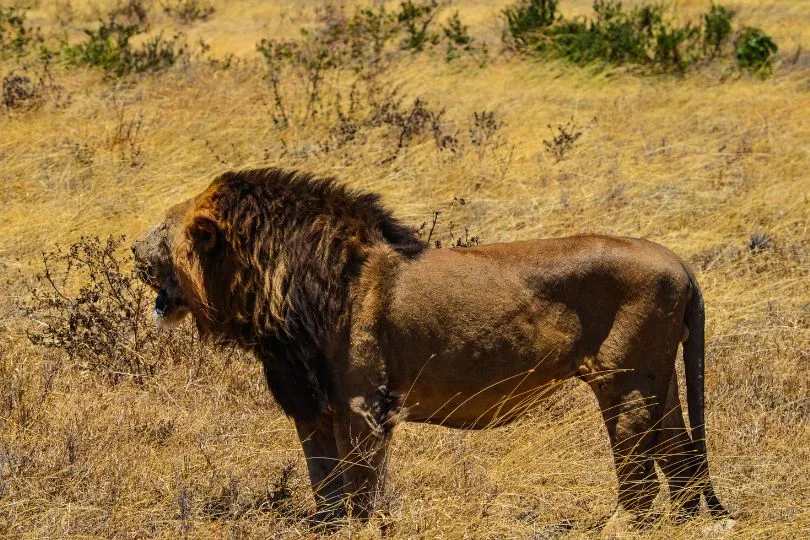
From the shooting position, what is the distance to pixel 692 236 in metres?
8.82

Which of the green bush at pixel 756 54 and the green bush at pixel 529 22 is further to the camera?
the green bush at pixel 529 22

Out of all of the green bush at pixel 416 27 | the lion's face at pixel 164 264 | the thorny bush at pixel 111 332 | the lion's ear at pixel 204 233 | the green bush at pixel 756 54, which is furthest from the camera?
the green bush at pixel 416 27

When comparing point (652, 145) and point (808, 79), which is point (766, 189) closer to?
point (652, 145)

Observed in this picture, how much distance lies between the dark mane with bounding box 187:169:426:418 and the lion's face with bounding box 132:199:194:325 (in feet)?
0.52

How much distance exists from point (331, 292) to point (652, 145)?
7018 millimetres

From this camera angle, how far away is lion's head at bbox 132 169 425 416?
4.49 m

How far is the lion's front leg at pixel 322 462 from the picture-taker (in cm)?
464

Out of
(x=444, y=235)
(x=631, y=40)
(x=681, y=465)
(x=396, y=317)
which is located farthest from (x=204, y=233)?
(x=631, y=40)

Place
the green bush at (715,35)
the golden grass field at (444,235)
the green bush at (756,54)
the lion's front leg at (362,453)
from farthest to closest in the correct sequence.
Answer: the green bush at (715,35)
the green bush at (756,54)
the golden grass field at (444,235)
the lion's front leg at (362,453)

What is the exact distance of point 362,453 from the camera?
175 inches

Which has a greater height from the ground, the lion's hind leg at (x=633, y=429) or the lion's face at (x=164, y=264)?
the lion's face at (x=164, y=264)

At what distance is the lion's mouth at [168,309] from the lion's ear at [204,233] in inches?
Result: 11.5

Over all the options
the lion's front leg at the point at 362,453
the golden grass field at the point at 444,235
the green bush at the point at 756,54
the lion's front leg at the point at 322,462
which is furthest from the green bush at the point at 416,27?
the lion's front leg at the point at 362,453

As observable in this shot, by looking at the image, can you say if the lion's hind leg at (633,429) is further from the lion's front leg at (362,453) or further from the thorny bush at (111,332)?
the thorny bush at (111,332)
